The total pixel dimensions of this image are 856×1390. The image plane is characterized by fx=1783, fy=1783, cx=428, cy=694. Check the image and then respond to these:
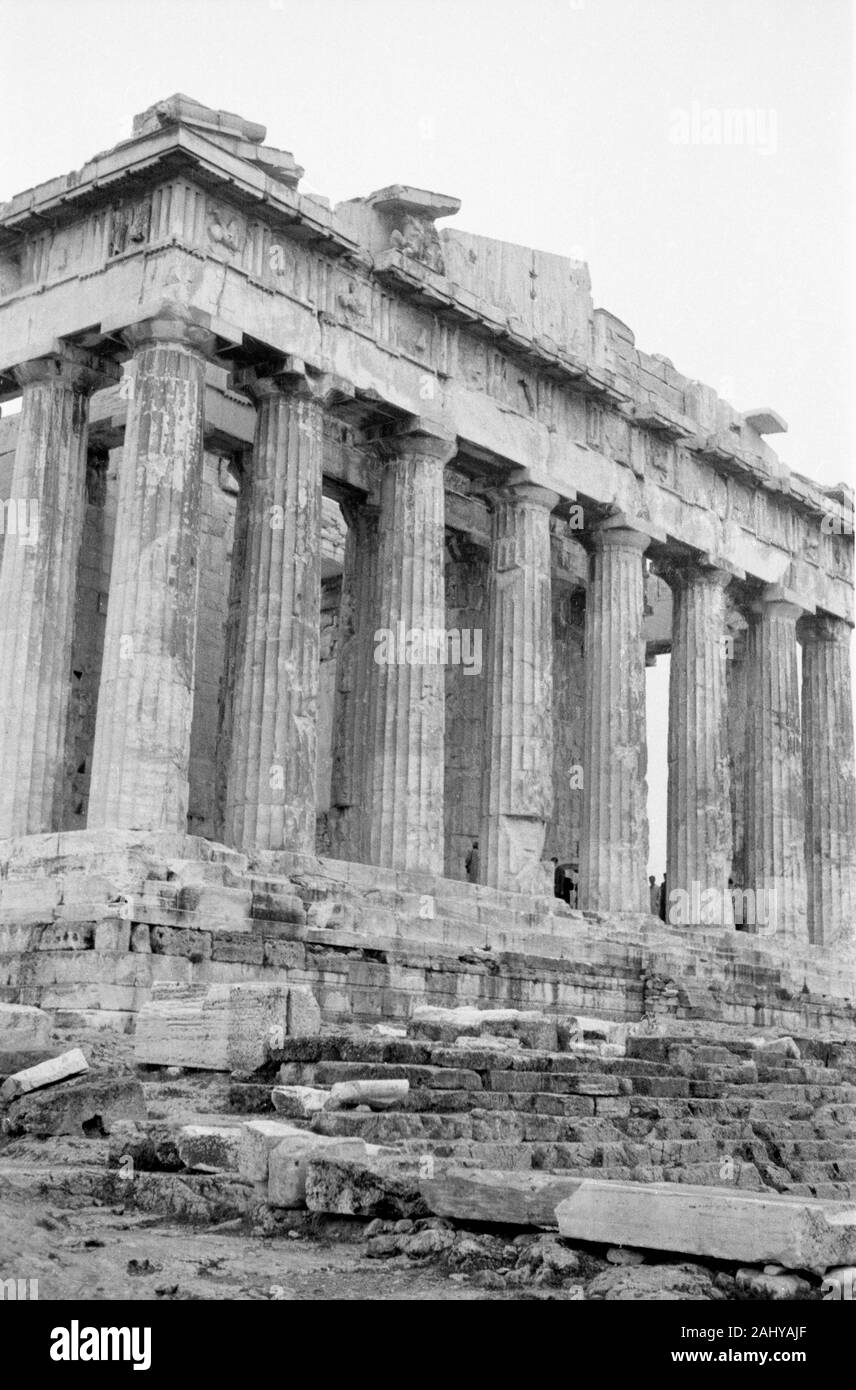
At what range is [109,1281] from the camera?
29.6ft

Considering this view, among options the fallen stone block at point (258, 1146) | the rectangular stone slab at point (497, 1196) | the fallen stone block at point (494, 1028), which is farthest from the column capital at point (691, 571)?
the rectangular stone slab at point (497, 1196)

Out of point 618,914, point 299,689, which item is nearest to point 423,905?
point 299,689

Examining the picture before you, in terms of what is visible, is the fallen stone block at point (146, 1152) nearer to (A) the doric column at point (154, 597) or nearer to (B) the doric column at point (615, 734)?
(A) the doric column at point (154, 597)

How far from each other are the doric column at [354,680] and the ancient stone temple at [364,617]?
3.5 inches

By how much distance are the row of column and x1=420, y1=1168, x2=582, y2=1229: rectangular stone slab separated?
42.6 feet

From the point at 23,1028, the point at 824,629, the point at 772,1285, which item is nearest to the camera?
the point at 772,1285

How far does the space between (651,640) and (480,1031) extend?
86.3 ft

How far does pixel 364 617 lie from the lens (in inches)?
1188

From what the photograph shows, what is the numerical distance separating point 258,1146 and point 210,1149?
0.68m

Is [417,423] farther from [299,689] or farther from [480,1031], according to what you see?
[480,1031]

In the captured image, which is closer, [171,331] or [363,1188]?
[363,1188]

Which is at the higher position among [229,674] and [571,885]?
[229,674]

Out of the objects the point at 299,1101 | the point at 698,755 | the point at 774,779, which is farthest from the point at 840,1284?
the point at 774,779

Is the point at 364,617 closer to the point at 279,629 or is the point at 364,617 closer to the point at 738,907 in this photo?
the point at 279,629
